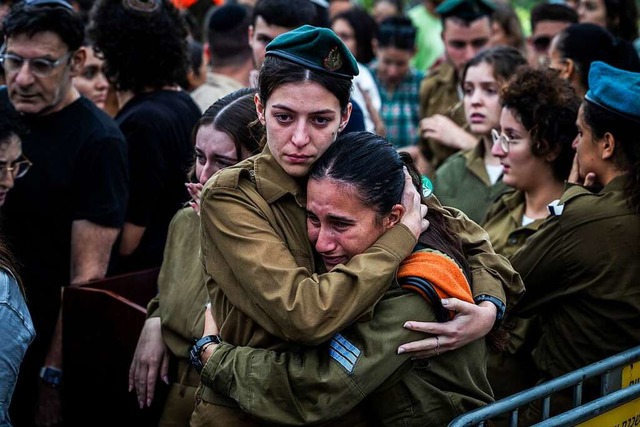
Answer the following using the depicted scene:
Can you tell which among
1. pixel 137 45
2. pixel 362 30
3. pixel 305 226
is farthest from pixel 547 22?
pixel 305 226

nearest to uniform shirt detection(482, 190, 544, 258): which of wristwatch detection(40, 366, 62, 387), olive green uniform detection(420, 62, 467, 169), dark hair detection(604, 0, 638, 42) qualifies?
wristwatch detection(40, 366, 62, 387)

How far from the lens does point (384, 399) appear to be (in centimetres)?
304

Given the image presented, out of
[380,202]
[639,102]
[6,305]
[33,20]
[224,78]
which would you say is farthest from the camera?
[224,78]

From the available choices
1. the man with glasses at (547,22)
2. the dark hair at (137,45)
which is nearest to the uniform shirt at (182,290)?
the dark hair at (137,45)

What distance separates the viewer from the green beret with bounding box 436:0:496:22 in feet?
25.0

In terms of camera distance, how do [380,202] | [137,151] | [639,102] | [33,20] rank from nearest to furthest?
[380,202]
[639,102]
[33,20]
[137,151]

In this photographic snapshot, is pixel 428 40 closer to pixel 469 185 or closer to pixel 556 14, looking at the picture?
pixel 556 14

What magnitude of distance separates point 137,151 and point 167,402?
5.66 feet

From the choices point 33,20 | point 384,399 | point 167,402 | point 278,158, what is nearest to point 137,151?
point 33,20

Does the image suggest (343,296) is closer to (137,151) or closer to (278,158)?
(278,158)

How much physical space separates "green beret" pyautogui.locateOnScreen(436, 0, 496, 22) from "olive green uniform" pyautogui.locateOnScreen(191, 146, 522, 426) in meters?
4.71

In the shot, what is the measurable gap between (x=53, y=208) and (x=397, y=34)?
A: 4.94 meters

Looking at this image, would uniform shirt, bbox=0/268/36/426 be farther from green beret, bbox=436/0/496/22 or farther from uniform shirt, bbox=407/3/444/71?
uniform shirt, bbox=407/3/444/71

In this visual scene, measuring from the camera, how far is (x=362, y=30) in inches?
382
